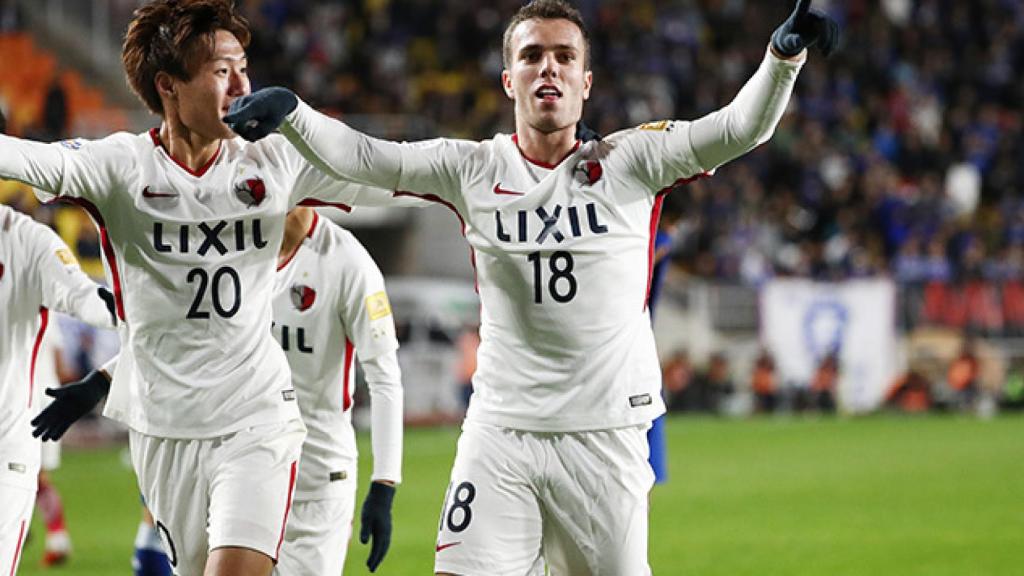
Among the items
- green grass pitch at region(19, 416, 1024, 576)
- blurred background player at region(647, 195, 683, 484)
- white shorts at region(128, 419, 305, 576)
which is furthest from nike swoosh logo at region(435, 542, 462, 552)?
green grass pitch at region(19, 416, 1024, 576)

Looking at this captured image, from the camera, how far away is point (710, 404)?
79.8 ft

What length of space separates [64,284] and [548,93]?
2.18 meters

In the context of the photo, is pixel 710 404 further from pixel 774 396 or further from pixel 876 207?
pixel 876 207

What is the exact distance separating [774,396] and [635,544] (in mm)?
19377

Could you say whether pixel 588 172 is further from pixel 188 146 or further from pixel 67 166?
pixel 67 166

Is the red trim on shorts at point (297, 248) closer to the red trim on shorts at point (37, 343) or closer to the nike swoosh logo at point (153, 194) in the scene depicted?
the red trim on shorts at point (37, 343)

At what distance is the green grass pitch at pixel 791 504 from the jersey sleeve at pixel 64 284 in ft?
14.5

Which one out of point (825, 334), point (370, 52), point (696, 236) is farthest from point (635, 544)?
point (370, 52)

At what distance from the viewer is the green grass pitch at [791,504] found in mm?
10867

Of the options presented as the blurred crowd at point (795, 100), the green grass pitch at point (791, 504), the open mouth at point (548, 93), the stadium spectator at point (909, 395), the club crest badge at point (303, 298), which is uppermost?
the blurred crowd at point (795, 100)

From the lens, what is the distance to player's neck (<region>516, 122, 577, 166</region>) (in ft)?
17.2

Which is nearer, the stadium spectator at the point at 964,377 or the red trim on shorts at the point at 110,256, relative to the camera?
the red trim on shorts at the point at 110,256

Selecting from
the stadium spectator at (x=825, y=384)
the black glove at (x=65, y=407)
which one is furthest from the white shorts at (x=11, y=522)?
the stadium spectator at (x=825, y=384)

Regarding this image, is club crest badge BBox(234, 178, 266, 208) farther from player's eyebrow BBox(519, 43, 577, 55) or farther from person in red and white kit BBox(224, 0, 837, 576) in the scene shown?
player's eyebrow BBox(519, 43, 577, 55)
